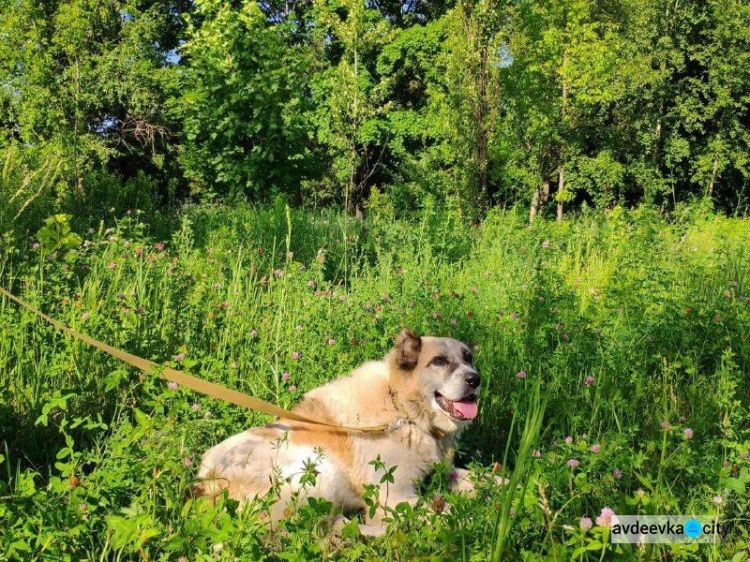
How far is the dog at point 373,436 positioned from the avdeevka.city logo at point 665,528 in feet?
2.70

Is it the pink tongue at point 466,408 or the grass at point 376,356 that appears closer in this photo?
the grass at point 376,356

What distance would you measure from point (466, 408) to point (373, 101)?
9880 millimetres

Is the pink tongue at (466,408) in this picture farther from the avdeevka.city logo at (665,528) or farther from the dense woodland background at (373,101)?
the dense woodland background at (373,101)

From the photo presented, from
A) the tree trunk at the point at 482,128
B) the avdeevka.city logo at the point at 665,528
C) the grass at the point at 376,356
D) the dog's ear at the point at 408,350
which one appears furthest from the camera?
the tree trunk at the point at 482,128

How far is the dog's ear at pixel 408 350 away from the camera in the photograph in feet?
10.6

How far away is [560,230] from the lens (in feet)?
30.9

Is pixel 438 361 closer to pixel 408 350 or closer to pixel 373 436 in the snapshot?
pixel 408 350

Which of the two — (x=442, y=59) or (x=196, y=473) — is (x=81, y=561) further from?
(x=442, y=59)

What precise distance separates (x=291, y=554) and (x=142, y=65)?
21.1 metres

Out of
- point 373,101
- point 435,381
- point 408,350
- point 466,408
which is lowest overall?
point 466,408

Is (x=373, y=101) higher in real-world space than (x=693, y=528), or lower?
higher

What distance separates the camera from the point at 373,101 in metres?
12.0

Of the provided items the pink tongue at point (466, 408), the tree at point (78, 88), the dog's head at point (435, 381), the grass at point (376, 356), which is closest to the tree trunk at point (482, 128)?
the grass at point (376, 356)

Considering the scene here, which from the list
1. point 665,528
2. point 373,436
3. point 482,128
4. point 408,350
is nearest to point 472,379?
point 408,350
